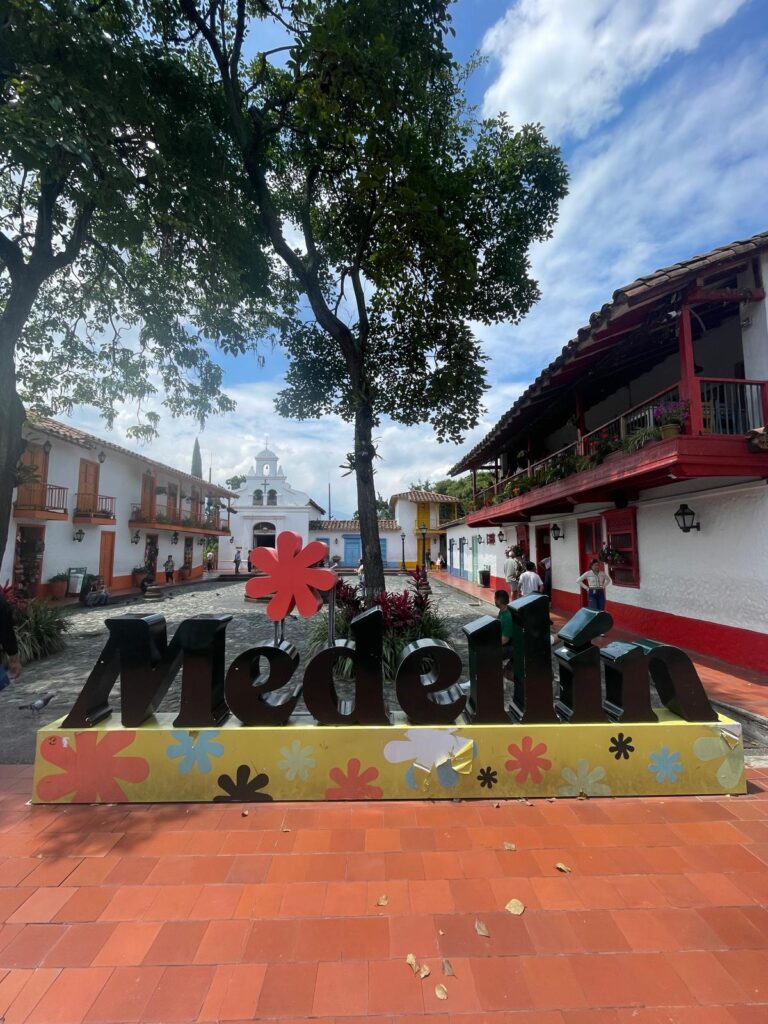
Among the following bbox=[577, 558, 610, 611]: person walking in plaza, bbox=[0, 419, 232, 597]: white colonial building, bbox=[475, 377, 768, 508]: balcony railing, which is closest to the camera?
bbox=[475, 377, 768, 508]: balcony railing

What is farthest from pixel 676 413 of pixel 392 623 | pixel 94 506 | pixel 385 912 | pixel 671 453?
pixel 94 506

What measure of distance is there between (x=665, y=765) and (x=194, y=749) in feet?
10.6

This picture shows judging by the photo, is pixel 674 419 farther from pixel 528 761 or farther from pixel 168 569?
pixel 168 569

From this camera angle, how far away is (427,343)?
7.91 metres

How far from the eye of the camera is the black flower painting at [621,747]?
312 cm

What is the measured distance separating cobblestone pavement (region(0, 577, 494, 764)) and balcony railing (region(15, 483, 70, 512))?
3427 millimetres

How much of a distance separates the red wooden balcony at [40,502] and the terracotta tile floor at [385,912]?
42.8 ft

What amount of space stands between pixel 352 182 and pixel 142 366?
6.49 metres

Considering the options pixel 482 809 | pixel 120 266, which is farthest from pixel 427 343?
pixel 482 809

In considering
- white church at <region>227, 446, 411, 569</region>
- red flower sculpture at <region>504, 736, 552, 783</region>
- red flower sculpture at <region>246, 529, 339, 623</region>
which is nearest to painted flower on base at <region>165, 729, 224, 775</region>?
red flower sculpture at <region>246, 529, 339, 623</region>

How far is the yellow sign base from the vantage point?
306 cm

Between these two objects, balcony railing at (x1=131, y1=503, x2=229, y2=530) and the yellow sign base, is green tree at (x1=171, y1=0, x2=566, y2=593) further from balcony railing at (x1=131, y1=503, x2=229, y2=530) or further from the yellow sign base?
balcony railing at (x1=131, y1=503, x2=229, y2=530)

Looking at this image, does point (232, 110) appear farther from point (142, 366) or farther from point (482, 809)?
point (482, 809)

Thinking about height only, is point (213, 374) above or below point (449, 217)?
below
